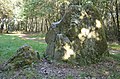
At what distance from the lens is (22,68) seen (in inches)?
343

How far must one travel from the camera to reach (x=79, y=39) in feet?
32.9

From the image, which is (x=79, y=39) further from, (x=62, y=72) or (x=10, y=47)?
(x=10, y=47)

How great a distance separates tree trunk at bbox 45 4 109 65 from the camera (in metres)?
9.69

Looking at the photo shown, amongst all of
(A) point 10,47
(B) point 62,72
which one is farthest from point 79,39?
(A) point 10,47

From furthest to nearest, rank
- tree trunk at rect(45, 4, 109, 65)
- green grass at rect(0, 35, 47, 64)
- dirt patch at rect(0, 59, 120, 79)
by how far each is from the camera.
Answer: green grass at rect(0, 35, 47, 64) → tree trunk at rect(45, 4, 109, 65) → dirt patch at rect(0, 59, 120, 79)

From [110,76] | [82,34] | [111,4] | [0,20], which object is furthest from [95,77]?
[0,20]

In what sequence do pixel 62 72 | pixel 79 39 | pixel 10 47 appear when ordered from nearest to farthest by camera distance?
pixel 62 72 < pixel 79 39 < pixel 10 47

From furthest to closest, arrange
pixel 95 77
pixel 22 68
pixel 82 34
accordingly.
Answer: pixel 82 34
pixel 22 68
pixel 95 77

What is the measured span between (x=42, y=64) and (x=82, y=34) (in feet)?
7.45

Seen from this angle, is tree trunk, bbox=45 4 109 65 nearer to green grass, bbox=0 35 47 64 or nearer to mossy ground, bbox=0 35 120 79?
mossy ground, bbox=0 35 120 79

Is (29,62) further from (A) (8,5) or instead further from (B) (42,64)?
(A) (8,5)

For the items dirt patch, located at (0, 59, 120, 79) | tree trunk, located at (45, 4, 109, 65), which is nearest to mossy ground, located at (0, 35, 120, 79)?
dirt patch, located at (0, 59, 120, 79)

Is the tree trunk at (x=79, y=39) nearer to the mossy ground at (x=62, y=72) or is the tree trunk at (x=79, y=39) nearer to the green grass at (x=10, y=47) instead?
the mossy ground at (x=62, y=72)

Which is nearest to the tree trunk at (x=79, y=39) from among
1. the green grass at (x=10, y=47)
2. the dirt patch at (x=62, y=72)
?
the dirt patch at (x=62, y=72)
